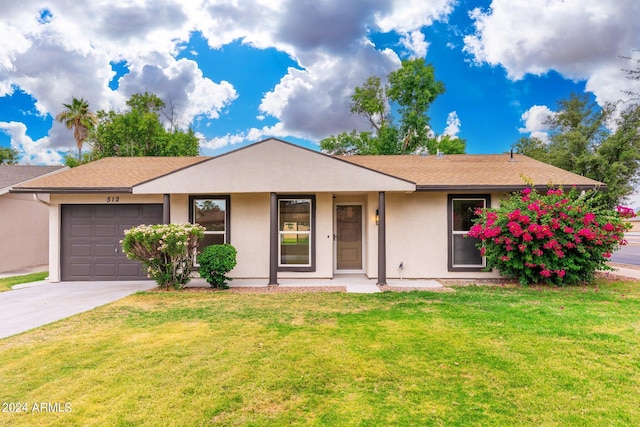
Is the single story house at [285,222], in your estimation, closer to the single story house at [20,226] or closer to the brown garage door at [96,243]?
the brown garage door at [96,243]

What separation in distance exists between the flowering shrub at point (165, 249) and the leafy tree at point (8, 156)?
33378 mm

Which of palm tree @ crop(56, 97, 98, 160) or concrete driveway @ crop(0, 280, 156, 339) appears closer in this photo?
concrete driveway @ crop(0, 280, 156, 339)

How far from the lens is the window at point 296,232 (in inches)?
381

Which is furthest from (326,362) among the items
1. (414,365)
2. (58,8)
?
(58,8)

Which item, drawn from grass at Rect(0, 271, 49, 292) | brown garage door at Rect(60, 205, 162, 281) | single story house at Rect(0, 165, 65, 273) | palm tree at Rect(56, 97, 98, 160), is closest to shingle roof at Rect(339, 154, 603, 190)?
brown garage door at Rect(60, 205, 162, 281)

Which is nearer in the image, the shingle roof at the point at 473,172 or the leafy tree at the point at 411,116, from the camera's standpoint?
the shingle roof at the point at 473,172

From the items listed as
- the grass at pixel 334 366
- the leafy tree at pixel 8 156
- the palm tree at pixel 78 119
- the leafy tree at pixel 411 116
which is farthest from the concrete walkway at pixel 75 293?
the leafy tree at pixel 8 156

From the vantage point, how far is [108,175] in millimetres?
10406

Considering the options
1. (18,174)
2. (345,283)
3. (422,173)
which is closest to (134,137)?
(18,174)

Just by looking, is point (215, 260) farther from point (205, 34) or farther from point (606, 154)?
point (606, 154)

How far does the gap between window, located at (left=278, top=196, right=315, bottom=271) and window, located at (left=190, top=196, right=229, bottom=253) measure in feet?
5.37

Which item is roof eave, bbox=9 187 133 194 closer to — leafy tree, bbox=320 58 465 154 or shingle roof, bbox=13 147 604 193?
shingle roof, bbox=13 147 604 193

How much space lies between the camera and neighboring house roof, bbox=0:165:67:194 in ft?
41.1

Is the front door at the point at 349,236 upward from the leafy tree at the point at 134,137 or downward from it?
downward
